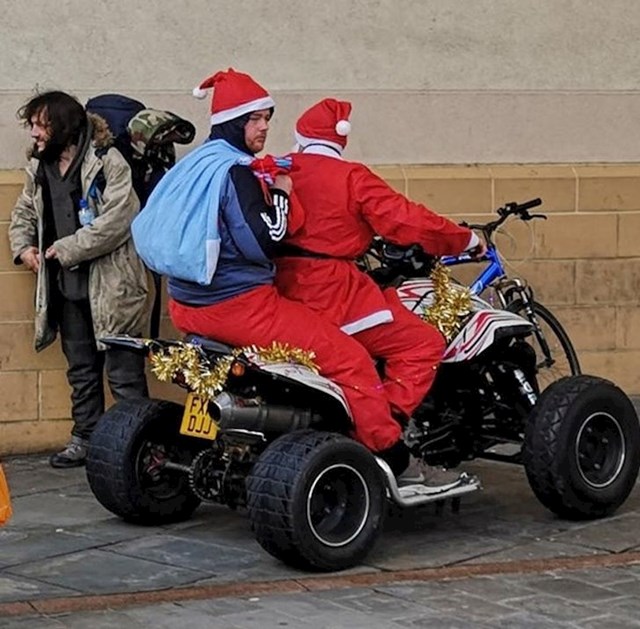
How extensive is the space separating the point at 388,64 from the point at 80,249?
90.5 inches

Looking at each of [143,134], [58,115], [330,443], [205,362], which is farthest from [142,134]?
[330,443]

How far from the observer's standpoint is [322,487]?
6.54 meters

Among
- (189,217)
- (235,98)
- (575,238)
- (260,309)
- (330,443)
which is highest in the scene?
(235,98)

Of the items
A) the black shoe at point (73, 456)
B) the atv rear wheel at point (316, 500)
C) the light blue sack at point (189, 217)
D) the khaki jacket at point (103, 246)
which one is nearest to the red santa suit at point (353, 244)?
the light blue sack at point (189, 217)

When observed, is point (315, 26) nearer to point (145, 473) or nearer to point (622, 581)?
point (145, 473)

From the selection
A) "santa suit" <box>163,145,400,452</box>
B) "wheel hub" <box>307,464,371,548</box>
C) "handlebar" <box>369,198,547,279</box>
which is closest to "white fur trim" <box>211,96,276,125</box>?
"santa suit" <box>163,145,400,452</box>

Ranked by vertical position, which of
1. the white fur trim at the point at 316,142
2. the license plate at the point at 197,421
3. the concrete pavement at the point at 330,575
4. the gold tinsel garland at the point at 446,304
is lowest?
the concrete pavement at the point at 330,575

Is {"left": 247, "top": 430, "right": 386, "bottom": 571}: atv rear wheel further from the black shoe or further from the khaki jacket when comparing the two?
the black shoe

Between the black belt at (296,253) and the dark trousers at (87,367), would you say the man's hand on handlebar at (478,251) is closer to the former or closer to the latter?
the black belt at (296,253)

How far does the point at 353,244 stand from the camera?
6914 millimetres

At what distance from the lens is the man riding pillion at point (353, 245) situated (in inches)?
269

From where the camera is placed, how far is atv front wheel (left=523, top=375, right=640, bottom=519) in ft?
23.3

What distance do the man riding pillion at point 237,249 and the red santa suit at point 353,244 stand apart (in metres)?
0.14

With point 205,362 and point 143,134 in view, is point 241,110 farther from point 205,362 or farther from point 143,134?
point 143,134
